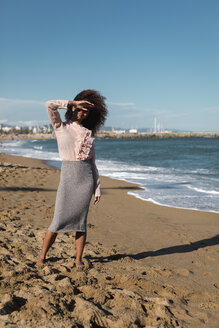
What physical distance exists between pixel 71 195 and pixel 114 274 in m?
0.96

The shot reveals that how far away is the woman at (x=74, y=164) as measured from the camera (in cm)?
302

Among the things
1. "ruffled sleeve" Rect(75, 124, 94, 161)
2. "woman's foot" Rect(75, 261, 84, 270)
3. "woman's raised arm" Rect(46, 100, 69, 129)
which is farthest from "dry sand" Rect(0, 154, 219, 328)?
"woman's raised arm" Rect(46, 100, 69, 129)

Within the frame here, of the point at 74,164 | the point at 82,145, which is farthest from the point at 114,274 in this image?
the point at 82,145

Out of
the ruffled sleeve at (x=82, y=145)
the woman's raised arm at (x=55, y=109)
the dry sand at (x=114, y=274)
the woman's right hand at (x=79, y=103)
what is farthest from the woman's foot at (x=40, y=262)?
the woman's right hand at (x=79, y=103)

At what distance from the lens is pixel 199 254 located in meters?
4.18

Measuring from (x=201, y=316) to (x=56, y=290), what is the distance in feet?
4.08

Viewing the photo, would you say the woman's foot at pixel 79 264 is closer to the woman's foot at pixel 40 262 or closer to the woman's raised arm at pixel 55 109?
the woman's foot at pixel 40 262

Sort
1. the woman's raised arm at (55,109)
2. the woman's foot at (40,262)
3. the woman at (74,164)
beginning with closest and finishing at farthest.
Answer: the woman's raised arm at (55,109) → the woman at (74,164) → the woman's foot at (40,262)

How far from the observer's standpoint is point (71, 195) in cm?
304

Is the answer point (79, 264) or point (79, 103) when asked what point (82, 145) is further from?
point (79, 264)

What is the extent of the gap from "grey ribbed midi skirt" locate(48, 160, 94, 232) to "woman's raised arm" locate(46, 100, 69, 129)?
0.42 metres

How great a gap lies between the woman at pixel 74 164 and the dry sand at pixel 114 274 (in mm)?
519

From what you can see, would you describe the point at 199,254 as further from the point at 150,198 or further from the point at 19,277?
the point at 150,198

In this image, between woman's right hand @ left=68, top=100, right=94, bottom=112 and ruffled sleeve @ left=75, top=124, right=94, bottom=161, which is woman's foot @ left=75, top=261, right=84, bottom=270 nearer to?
ruffled sleeve @ left=75, top=124, right=94, bottom=161
